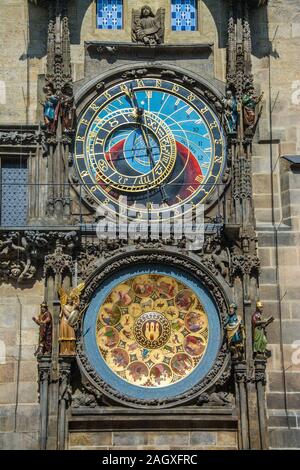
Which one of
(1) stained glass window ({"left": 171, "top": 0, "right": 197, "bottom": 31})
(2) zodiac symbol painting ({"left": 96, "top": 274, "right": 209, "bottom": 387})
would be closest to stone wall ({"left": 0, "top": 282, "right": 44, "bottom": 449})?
(2) zodiac symbol painting ({"left": 96, "top": 274, "right": 209, "bottom": 387})

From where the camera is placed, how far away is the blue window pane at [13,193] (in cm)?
1886

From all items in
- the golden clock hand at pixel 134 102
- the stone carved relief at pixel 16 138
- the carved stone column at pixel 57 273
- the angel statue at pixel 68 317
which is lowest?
the angel statue at pixel 68 317

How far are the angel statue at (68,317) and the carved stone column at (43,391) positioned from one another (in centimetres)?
27

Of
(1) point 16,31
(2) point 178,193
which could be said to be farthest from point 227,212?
(1) point 16,31

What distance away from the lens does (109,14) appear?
19719 millimetres

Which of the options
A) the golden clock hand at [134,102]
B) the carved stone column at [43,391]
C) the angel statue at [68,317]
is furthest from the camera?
the golden clock hand at [134,102]

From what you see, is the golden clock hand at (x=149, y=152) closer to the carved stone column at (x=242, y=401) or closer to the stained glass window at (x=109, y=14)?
the stained glass window at (x=109, y=14)

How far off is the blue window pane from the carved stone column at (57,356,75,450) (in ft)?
7.64

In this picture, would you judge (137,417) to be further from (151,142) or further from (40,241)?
(151,142)

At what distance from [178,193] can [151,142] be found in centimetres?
88

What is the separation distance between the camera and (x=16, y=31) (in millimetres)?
19438

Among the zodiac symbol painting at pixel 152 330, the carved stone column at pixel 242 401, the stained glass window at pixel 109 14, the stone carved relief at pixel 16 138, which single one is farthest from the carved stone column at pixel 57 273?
the stained glass window at pixel 109 14

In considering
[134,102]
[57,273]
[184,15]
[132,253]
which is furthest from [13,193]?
[184,15]

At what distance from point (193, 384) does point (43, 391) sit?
210 cm
